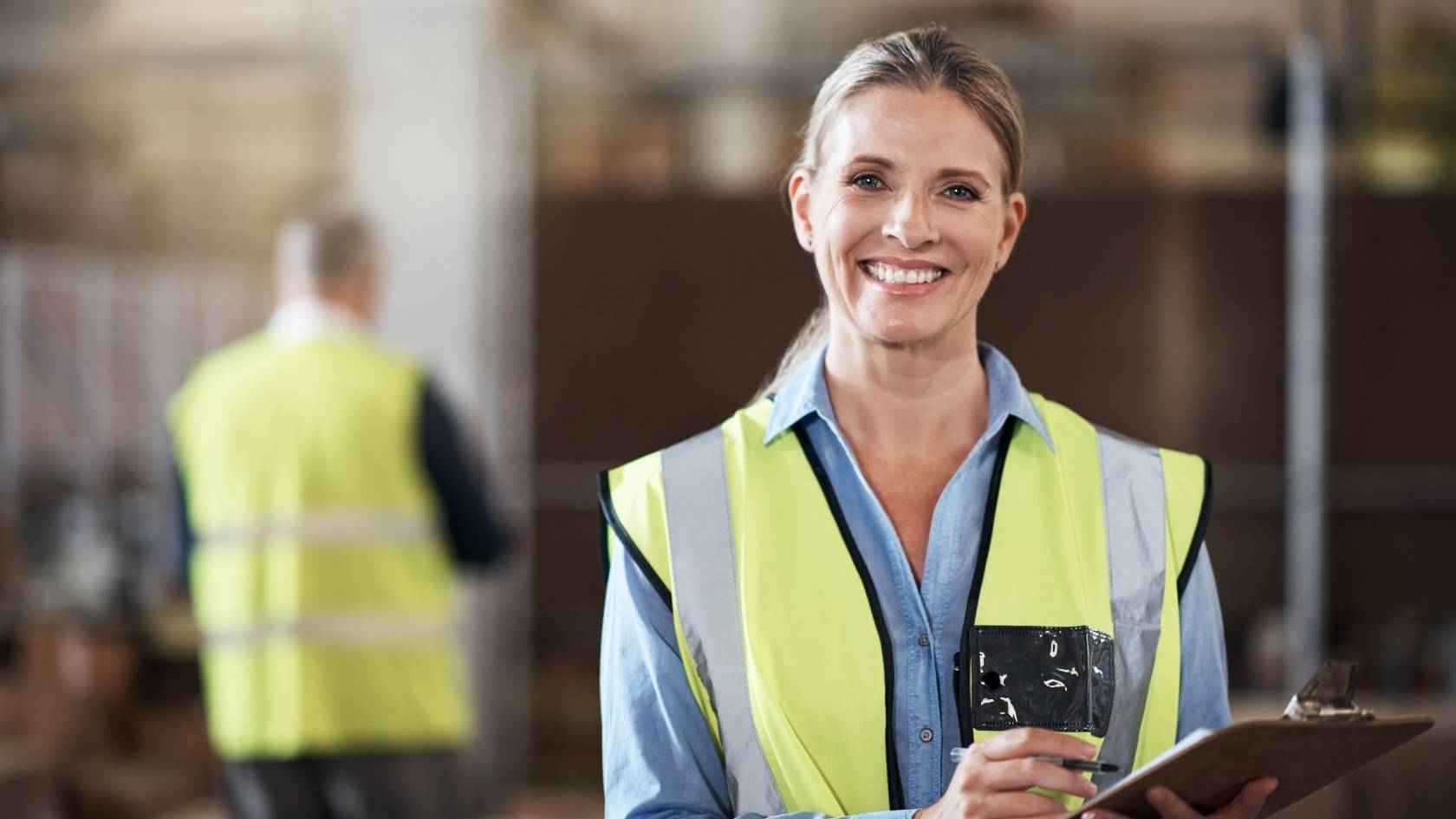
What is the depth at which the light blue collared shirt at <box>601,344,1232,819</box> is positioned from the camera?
137cm

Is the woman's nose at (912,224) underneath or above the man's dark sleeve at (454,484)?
above

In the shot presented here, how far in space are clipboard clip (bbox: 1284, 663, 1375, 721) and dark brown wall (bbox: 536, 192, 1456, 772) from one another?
11.0 ft

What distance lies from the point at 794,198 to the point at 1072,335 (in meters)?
3.27

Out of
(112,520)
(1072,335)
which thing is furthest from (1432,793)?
(112,520)

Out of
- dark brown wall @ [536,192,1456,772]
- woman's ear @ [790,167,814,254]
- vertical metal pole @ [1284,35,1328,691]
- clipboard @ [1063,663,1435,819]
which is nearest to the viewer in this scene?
clipboard @ [1063,663,1435,819]

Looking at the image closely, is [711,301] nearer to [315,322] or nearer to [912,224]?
[315,322]

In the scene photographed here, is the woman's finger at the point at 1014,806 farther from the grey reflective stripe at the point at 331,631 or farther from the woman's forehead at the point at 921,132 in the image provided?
the grey reflective stripe at the point at 331,631

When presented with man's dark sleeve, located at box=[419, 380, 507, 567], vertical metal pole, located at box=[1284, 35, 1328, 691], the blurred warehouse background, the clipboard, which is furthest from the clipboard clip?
vertical metal pole, located at box=[1284, 35, 1328, 691]

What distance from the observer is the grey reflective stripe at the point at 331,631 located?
10.3 ft

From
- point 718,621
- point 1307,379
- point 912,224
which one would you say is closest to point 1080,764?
point 718,621

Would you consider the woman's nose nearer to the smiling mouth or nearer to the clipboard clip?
the smiling mouth

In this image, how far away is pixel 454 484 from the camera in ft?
10.5

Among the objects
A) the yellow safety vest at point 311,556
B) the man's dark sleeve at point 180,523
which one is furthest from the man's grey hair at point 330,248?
the man's dark sleeve at point 180,523

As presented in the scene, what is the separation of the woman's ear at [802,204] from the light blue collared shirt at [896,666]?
6.5 inches
